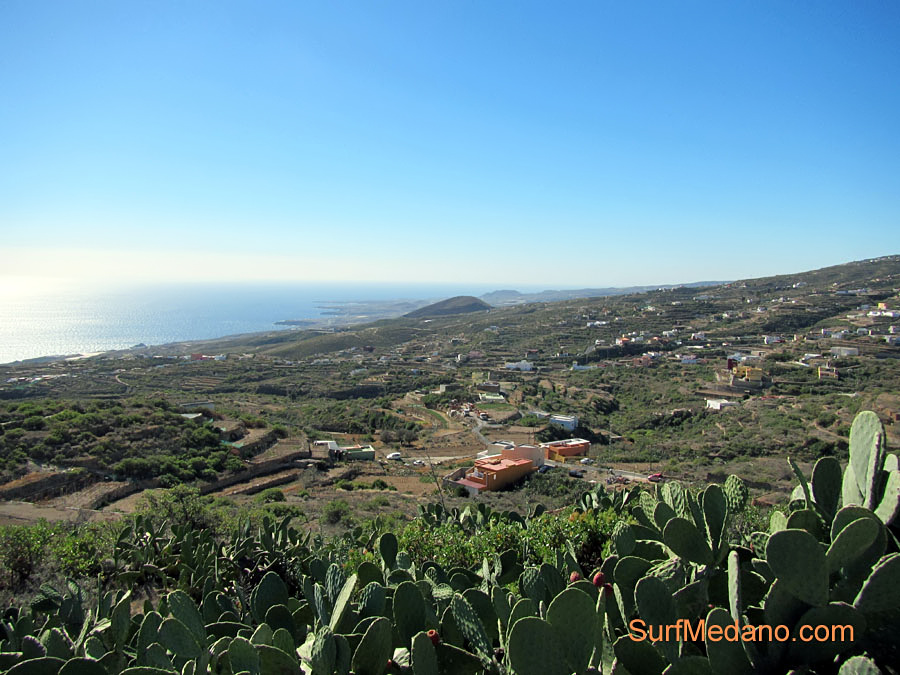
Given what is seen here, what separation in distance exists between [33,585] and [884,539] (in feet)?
21.6

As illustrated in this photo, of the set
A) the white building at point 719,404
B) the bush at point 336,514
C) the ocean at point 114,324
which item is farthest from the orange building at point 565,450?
the ocean at point 114,324

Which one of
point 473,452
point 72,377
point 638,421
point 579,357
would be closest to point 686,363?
point 579,357

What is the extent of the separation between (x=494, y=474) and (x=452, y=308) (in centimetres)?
9017

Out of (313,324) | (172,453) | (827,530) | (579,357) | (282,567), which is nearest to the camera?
(827,530)

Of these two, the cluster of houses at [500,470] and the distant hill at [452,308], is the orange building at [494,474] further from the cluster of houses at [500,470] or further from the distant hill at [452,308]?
the distant hill at [452,308]

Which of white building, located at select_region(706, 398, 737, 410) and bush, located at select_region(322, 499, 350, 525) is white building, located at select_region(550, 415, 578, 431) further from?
bush, located at select_region(322, 499, 350, 525)

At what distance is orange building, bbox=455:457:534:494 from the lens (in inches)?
509

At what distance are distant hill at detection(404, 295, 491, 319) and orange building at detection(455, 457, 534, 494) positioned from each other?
259 feet

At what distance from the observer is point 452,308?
103 meters

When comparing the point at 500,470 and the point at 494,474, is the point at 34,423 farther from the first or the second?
the point at 500,470

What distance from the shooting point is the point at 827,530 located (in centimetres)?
155

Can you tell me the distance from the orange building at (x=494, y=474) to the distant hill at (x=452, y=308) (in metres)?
79.0

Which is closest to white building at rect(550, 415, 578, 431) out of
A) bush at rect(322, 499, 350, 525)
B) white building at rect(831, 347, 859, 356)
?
bush at rect(322, 499, 350, 525)

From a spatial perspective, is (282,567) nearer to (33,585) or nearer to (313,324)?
(33,585)
